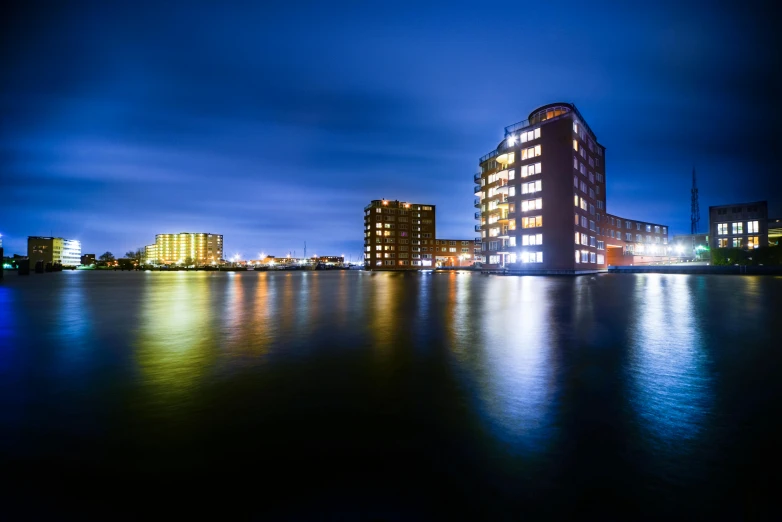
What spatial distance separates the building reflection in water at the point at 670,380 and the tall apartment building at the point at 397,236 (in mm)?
146294

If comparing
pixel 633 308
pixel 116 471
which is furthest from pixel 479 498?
pixel 633 308

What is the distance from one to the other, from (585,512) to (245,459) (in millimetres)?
3291

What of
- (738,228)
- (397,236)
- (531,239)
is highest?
(397,236)

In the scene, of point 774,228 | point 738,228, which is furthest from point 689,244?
point 738,228

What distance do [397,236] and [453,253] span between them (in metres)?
33.9

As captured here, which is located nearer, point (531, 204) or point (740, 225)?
point (531, 204)

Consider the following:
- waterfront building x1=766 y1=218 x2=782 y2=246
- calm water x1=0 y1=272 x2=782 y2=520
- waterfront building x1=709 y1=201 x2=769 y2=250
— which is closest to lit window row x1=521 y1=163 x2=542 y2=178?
waterfront building x1=709 y1=201 x2=769 y2=250

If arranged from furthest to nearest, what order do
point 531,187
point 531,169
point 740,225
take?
1. point 740,225
2. point 531,187
3. point 531,169

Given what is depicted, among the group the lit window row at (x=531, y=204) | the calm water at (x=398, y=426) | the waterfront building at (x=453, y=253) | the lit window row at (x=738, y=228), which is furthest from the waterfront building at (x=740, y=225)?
the calm water at (x=398, y=426)

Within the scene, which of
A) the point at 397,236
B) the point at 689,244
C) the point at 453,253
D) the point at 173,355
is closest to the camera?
the point at 173,355

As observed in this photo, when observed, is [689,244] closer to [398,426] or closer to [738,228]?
[738,228]

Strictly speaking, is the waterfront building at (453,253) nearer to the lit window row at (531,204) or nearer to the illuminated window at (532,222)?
the illuminated window at (532,222)

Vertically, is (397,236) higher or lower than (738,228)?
higher

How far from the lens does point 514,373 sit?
669cm
